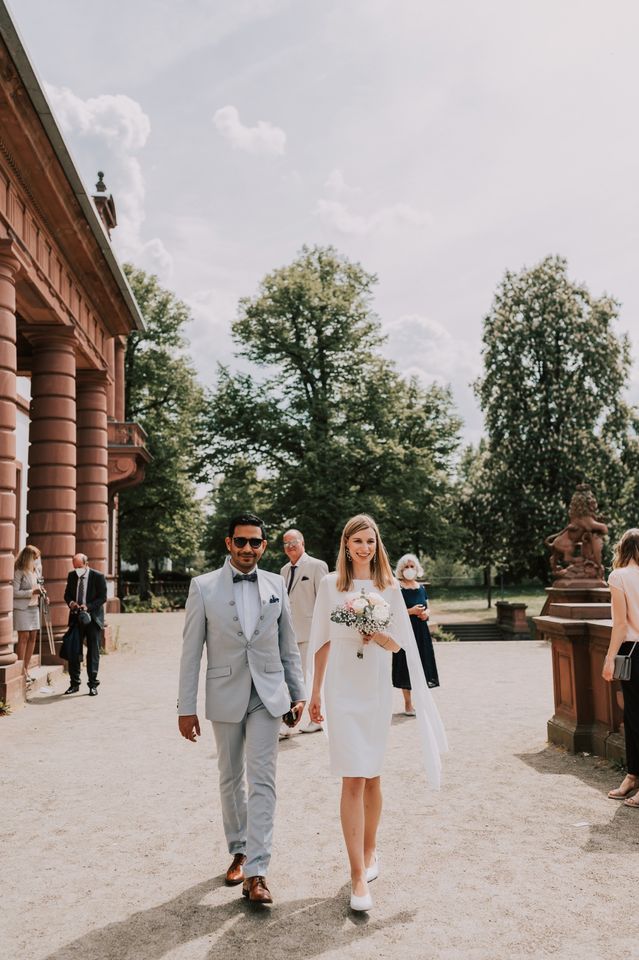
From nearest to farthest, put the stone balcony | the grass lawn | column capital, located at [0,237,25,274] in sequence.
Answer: column capital, located at [0,237,25,274] → the stone balcony → the grass lawn

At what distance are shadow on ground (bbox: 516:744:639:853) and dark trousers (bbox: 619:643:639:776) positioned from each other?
0.34 meters

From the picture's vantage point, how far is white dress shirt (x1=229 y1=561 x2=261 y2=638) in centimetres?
455

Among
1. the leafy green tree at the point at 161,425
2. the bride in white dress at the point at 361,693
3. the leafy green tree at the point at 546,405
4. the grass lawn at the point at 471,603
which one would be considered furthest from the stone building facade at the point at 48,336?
the leafy green tree at the point at 546,405

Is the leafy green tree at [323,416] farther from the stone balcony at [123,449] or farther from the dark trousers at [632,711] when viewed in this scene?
the dark trousers at [632,711]

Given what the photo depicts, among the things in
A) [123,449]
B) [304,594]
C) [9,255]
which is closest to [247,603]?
[304,594]

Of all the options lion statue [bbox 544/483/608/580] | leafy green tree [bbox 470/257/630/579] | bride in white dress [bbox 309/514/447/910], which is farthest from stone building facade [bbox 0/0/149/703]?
leafy green tree [bbox 470/257/630/579]

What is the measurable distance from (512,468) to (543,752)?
28.0m

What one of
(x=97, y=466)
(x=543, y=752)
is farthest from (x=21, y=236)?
(x=543, y=752)

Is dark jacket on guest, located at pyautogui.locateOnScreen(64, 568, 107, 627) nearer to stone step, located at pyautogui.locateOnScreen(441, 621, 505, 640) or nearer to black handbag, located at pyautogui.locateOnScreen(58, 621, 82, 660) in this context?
black handbag, located at pyautogui.locateOnScreen(58, 621, 82, 660)

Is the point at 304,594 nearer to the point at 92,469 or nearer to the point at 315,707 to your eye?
the point at 315,707

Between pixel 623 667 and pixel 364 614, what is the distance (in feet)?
9.28

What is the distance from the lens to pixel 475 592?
1993 inches

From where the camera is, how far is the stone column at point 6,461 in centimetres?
1059

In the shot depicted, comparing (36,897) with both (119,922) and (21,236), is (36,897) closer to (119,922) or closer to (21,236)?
(119,922)
